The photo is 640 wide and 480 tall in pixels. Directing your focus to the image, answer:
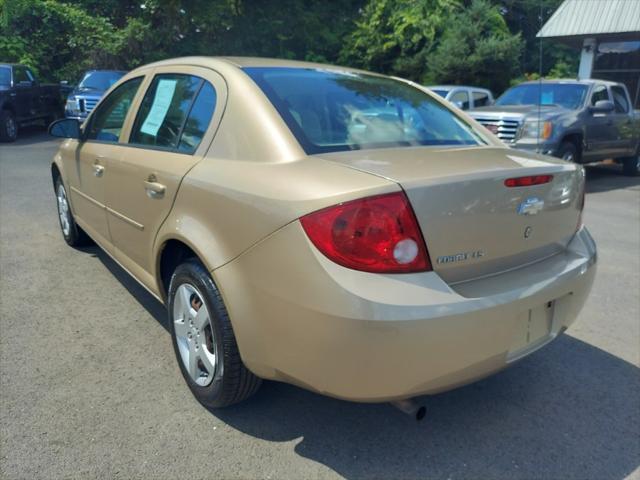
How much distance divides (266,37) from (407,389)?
2060 cm

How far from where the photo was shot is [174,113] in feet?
10.0

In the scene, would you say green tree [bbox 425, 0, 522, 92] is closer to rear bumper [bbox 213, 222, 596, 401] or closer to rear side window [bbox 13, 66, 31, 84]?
rear side window [bbox 13, 66, 31, 84]

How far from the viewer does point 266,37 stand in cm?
2081

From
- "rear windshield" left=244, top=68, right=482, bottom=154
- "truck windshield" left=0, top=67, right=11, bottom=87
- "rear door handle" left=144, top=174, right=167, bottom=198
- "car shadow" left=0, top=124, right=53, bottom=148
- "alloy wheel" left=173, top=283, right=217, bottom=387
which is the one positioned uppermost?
"truck windshield" left=0, top=67, right=11, bottom=87

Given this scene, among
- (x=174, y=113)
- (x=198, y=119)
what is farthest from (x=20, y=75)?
(x=198, y=119)

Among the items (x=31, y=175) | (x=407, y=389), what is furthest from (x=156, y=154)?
(x=31, y=175)

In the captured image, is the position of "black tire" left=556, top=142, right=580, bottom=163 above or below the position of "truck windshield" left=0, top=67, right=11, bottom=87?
below

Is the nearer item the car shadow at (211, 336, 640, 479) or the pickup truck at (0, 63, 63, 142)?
the car shadow at (211, 336, 640, 479)

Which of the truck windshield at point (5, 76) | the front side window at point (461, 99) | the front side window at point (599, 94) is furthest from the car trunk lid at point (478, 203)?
the truck windshield at point (5, 76)

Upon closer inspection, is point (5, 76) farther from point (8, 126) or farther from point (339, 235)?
point (339, 235)

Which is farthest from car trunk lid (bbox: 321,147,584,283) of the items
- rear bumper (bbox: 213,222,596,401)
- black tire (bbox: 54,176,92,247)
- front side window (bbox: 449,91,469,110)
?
front side window (bbox: 449,91,469,110)

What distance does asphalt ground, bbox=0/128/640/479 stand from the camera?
2.36 metres

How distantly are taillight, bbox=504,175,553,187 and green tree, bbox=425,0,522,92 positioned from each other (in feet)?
58.3

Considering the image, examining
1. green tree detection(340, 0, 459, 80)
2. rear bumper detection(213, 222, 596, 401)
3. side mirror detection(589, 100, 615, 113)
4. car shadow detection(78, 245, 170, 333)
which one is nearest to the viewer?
rear bumper detection(213, 222, 596, 401)
